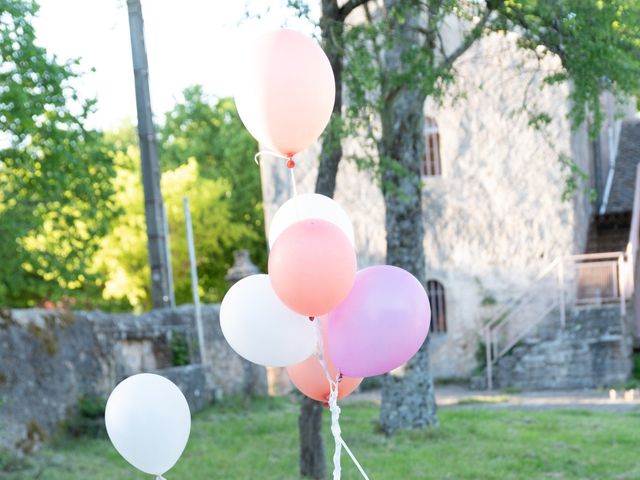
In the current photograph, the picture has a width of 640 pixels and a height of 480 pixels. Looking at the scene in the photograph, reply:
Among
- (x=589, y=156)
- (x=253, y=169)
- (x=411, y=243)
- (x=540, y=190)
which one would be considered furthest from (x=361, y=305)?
(x=253, y=169)

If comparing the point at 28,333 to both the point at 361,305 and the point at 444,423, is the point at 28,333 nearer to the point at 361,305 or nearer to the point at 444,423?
the point at 444,423

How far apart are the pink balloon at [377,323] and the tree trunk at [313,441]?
4202 millimetres

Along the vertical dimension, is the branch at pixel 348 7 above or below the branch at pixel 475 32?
above

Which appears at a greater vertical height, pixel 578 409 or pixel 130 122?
pixel 130 122

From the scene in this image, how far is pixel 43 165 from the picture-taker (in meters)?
10.7

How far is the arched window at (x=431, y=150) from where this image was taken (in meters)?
21.2

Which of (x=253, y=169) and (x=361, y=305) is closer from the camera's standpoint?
(x=361, y=305)

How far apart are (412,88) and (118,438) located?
544 cm

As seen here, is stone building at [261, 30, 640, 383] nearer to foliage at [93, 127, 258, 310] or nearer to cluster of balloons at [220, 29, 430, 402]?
foliage at [93, 127, 258, 310]

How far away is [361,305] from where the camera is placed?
5.29m

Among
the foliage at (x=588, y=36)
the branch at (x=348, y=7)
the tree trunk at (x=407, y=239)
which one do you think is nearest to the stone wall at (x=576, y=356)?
the tree trunk at (x=407, y=239)

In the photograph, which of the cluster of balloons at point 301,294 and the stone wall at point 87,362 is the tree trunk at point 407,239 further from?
the cluster of balloons at point 301,294

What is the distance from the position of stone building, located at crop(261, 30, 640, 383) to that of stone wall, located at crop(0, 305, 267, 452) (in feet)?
16.6

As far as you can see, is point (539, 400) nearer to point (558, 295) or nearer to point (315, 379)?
point (558, 295)
